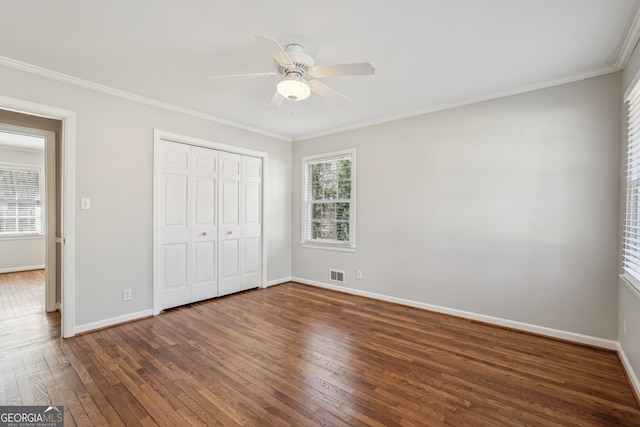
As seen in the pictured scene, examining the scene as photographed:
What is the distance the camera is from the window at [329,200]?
4547mm

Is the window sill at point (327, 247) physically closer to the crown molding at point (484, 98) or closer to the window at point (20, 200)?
the crown molding at point (484, 98)

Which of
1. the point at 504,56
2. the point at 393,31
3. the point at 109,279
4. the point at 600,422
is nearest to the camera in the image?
the point at 600,422

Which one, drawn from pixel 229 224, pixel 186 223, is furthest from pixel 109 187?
pixel 229 224

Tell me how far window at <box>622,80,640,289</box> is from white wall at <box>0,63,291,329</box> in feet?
14.9

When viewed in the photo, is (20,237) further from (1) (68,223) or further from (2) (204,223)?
(2) (204,223)

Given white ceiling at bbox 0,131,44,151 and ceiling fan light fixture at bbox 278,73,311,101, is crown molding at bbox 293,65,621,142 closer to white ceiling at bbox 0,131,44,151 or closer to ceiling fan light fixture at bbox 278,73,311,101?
ceiling fan light fixture at bbox 278,73,311,101

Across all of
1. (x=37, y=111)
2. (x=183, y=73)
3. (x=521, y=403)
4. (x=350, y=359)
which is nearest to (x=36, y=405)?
(x=350, y=359)

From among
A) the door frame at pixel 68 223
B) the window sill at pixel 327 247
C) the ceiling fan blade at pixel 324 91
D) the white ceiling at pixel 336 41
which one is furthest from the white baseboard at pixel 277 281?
the ceiling fan blade at pixel 324 91

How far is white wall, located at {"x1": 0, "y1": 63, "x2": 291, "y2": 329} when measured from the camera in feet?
9.61

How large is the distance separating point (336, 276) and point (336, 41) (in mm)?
3389

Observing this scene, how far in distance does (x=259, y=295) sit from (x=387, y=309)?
1.93m

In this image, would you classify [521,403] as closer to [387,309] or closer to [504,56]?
[387,309]

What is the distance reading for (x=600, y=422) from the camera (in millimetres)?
1750

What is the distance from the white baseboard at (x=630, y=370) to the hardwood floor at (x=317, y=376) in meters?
0.05
